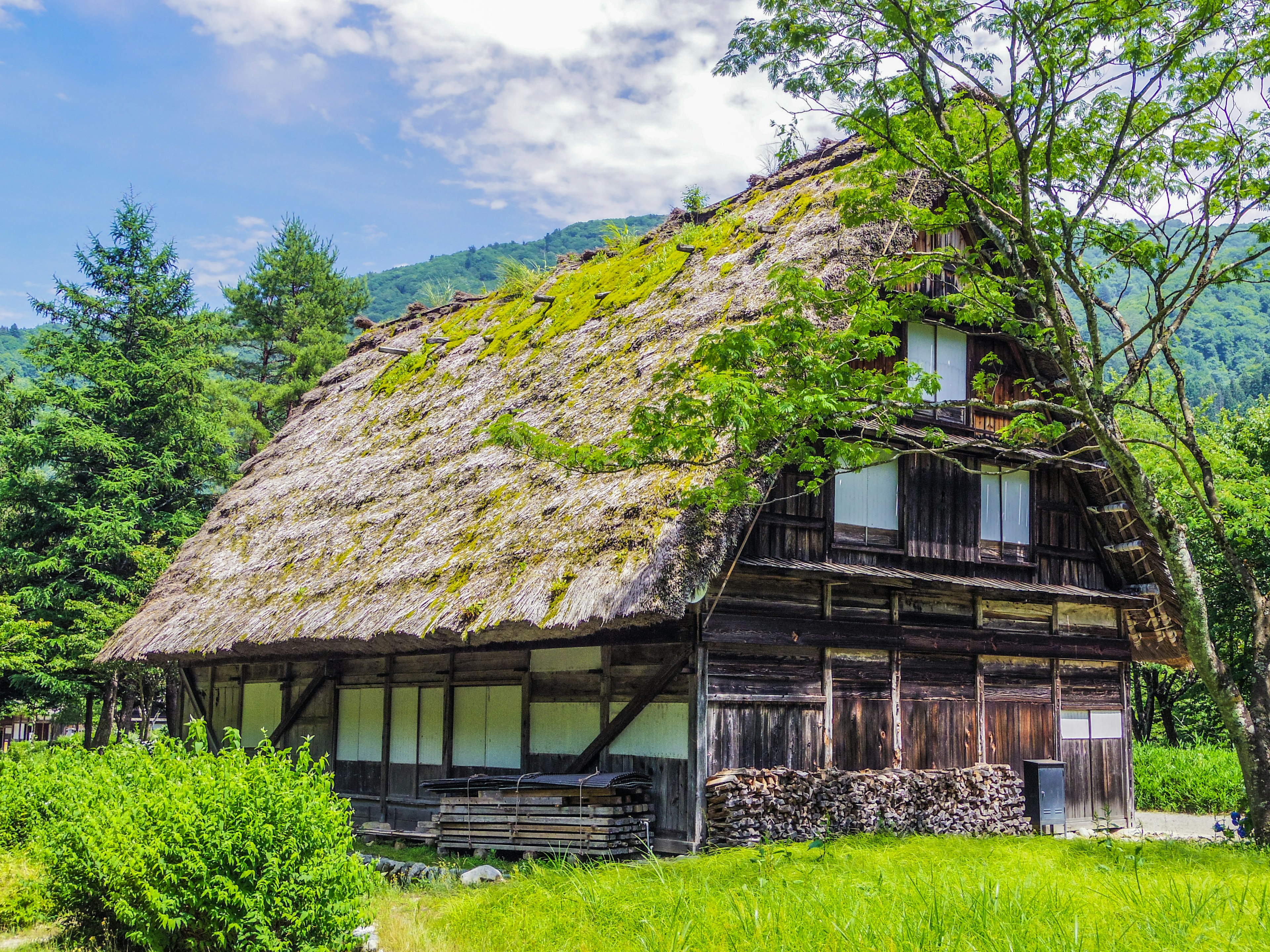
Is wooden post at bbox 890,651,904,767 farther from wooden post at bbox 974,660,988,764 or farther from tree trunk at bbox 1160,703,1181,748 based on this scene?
tree trunk at bbox 1160,703,1181,748

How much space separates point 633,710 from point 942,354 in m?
5.93

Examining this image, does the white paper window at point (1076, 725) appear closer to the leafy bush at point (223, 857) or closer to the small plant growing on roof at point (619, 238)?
the leafy bush at point (223, 857)

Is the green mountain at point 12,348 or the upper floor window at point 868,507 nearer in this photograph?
the upper floor window at point 868,507

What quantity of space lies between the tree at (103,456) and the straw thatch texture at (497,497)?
7.33 metres

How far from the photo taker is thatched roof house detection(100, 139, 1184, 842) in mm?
9898

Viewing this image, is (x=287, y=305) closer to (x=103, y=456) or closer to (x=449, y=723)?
(x=103, y=456)

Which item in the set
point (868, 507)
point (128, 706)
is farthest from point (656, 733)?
point (128, 706)

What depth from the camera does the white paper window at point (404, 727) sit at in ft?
42.9

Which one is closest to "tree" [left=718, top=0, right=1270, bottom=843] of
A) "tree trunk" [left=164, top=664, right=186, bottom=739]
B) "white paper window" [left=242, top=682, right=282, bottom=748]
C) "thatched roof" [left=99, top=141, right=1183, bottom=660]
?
"thatched roof" [left=99, top=141, right=1183, bottom=660]

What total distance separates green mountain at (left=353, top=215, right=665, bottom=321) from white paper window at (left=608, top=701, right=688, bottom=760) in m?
64.8

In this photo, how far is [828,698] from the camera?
1091 cm

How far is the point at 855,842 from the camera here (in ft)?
31.4

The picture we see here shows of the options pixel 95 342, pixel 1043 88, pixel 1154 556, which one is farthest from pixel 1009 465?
pixel 95 342

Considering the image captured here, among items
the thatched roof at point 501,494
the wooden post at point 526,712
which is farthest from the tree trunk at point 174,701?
the wooden post at point 526,712
